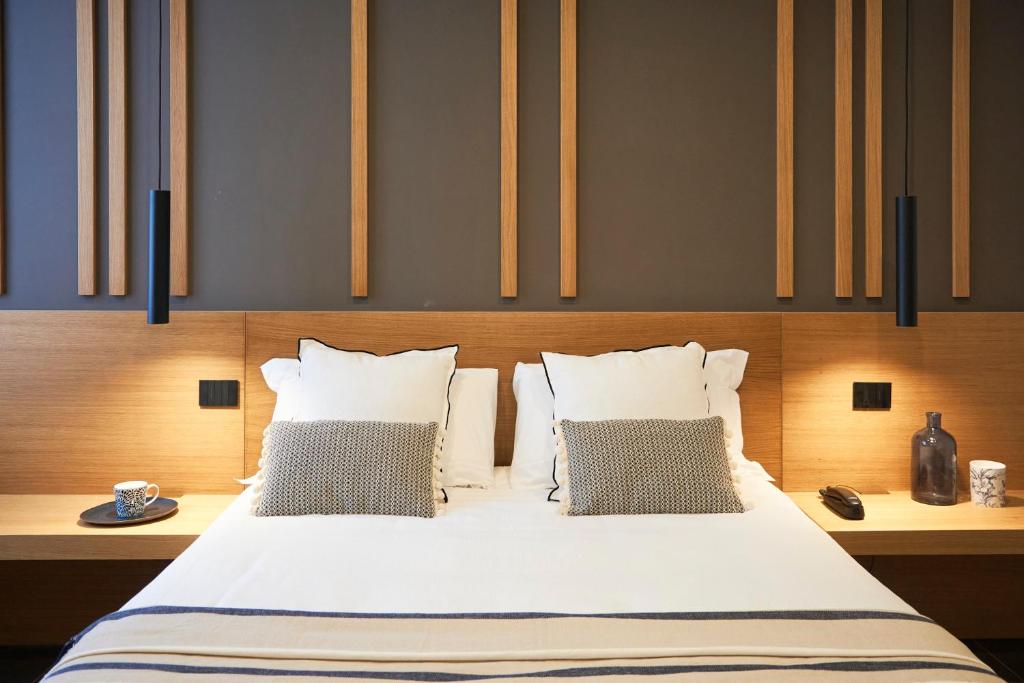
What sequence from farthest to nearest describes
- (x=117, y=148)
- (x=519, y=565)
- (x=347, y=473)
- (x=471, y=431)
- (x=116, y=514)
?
(x=117, y=148) < (x=471, y=431) < (x=116, y=514) < (x=347, y=473) < (x=519, y=565)

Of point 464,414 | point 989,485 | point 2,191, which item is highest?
point 2,191

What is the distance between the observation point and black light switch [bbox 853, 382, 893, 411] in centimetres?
251

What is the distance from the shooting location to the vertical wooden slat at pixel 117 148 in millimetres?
2475

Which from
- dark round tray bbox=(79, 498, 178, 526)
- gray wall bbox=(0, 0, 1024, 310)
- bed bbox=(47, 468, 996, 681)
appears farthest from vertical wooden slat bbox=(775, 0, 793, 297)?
dark round tray bbox=(79, 498, 178, 526)

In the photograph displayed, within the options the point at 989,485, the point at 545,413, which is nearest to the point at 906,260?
the point at 989,485

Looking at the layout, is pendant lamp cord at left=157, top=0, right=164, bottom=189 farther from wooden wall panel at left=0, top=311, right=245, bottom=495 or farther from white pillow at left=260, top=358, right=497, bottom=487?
white pillow at left=260, top=358, right=497, bottom=487

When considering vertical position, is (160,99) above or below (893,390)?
above

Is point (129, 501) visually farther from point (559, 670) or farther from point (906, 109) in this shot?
point (906, 109)

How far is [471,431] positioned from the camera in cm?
227

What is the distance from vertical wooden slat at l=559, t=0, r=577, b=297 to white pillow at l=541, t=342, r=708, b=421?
1.37ft

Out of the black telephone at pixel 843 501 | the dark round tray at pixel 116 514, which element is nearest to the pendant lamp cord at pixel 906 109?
the black telephone at pixel 843 501

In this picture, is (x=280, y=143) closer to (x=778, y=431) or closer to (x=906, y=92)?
(x=778, y=431)

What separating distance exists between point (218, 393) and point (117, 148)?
94 cm

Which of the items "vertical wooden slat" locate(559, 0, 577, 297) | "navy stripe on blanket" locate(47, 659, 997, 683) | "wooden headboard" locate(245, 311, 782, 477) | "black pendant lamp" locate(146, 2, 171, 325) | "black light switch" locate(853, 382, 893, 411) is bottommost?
"navy stripe on blanket" locate(47, 659, 997, 683)
